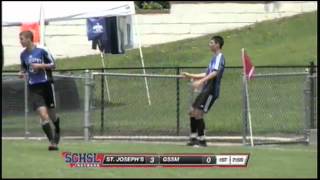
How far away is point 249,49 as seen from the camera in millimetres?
29031

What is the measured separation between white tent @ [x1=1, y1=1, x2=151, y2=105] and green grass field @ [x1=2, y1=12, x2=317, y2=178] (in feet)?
7.85

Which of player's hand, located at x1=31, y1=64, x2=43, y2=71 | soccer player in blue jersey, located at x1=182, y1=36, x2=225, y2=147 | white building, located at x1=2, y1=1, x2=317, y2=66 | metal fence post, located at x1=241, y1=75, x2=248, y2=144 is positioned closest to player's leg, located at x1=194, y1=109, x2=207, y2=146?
soccer player in blue jersey, located at x1=182, y1=36, x2=225, y2=147

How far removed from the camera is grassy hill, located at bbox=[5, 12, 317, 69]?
27.6 meters

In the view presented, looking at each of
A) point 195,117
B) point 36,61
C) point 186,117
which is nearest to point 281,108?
point 186,117

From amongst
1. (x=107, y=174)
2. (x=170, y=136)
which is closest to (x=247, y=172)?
(x=107, y=174)

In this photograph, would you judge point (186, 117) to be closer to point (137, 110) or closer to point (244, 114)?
point (137, 110)

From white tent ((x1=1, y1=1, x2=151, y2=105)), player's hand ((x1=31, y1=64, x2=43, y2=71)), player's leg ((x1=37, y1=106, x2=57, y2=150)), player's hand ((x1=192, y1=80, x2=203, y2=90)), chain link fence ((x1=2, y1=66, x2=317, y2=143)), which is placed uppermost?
white tent ((x1=1, y1=1, x2=151, y2=105))

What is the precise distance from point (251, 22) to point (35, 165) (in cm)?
2268

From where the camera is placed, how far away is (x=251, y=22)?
31703mm

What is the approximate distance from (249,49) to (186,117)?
1236cm

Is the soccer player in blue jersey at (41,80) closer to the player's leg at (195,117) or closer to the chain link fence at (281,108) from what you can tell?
the player's leg at (195,117)

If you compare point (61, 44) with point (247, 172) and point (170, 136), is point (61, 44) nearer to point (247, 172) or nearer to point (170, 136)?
point (170, 136)

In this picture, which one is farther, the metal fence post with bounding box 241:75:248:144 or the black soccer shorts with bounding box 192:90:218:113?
the metal fence post with bounding box 241:75:248:144

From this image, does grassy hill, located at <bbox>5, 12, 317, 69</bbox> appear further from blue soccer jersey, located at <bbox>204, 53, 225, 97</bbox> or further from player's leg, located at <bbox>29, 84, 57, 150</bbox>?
player's leg, located at <bbox>29, 84, 57, 150</bbox>
